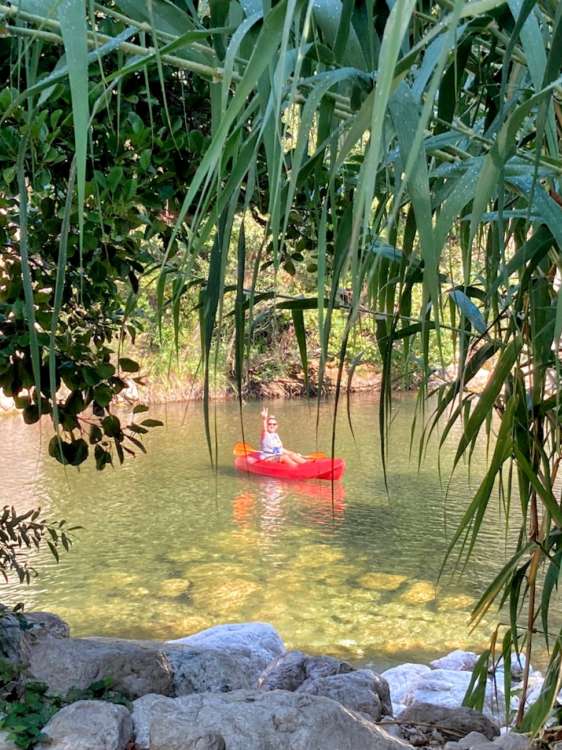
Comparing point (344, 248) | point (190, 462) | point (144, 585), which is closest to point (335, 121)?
point (344, 248)

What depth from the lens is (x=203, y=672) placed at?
3047mm

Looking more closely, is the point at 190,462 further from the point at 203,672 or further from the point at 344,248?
the point at 344,248

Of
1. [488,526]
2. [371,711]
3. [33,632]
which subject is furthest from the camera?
[488,526]

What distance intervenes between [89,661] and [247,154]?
7.16ft

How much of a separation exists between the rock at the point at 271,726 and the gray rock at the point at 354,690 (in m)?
0.52

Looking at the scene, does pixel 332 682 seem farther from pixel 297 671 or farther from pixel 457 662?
pixel 457 662

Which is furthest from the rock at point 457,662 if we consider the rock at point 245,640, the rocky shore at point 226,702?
the rock at point 245,640

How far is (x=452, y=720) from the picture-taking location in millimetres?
2500

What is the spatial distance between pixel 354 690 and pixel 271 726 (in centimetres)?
71

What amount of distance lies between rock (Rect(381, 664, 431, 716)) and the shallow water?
2.17 feet

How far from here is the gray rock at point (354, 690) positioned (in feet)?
8.68

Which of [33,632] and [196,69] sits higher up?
[196,69]

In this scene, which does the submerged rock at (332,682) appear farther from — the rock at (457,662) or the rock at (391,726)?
the rock at (457,662)

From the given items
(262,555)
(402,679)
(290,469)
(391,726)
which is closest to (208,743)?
(391,726)
